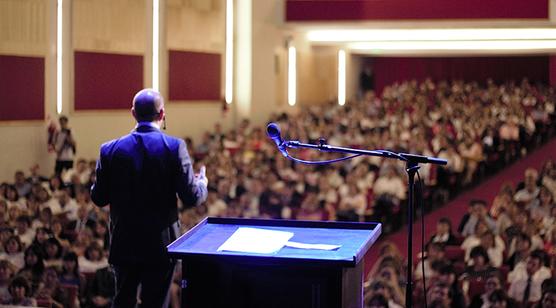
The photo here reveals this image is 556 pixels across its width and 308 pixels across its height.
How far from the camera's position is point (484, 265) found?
6332 millimetres

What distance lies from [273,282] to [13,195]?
6366 millimetres

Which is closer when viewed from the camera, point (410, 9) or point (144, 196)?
point (144, 196)

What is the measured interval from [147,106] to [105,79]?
29.5 feet

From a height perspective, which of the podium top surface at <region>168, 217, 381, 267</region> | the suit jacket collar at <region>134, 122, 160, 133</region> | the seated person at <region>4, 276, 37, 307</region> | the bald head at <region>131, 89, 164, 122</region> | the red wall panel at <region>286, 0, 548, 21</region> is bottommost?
the seated person at <region>4, 276, 37, 307</region>

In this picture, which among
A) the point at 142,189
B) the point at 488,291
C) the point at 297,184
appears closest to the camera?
the point at 142,189

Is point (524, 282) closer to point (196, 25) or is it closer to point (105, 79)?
point (105, 79)

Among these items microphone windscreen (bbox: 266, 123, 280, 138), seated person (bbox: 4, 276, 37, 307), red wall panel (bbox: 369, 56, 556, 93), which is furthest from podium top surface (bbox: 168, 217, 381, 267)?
red wall panel (bbox: 369, 56, 556, 93)

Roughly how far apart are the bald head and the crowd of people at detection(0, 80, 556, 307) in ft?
8.69

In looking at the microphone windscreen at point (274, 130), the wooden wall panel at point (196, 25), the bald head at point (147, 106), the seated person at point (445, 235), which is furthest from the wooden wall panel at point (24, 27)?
the microphone windscreen at point (274, 130)

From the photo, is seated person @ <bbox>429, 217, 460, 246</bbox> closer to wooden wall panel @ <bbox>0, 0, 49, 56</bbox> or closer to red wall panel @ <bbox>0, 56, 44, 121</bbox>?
red wall panel @ <bbox>0, 56, 44, 121</bbox>

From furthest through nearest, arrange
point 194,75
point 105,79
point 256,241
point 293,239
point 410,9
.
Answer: point 410,9 < point 194,75 < point 105,79 < point 293,239 < point 256,241

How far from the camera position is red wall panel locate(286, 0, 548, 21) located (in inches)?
545

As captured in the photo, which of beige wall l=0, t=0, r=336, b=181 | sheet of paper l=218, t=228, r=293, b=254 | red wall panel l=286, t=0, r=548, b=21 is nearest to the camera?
sheet of paper l=218, t=228, r=293, b=254

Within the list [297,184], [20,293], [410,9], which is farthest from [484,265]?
[410,9]
